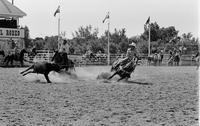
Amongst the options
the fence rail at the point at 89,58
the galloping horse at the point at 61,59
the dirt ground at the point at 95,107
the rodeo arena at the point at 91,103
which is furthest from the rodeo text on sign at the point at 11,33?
the dirt ground at the point at 95,107

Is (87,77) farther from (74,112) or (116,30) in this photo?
(116,30)

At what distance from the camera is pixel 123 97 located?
1274cm

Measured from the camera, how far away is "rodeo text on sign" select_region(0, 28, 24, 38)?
43.5m

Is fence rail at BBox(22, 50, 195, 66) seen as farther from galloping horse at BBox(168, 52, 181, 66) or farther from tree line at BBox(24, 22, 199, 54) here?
tree line at BBox(24, 22, 199, 54)

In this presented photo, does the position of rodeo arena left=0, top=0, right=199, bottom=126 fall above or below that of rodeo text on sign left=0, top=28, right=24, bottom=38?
below

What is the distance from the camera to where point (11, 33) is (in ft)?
145

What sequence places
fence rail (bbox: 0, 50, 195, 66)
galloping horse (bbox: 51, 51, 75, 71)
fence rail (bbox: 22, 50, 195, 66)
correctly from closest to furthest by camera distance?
1. galloping horse (bbox: 51, 51, 75, 71)
2. fence rail (bbox: 0, 50, 195, 66)
3. fence rail (bbox: 22, 50, 195, 66)

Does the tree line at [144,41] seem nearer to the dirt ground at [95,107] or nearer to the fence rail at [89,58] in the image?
the fence rail at [89,58]

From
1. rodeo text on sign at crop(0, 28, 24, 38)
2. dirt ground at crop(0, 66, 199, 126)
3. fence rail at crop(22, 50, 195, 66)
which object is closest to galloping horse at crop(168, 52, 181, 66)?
fence rail at crop(22, 50, 195, 66)

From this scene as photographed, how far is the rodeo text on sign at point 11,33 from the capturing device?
143 feet

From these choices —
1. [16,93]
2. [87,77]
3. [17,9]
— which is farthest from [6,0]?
[16,93]

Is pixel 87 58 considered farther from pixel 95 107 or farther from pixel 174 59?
pixel 95 107

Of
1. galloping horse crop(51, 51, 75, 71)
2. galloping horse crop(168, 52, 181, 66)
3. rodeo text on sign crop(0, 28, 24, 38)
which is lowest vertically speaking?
galloping horse crop(168, 52, 181, 66)

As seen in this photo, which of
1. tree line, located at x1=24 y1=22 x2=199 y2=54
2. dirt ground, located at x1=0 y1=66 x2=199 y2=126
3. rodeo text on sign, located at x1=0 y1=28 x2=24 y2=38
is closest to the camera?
dirt ground, located at x1=0 y1=66 x2=199 y2=126
